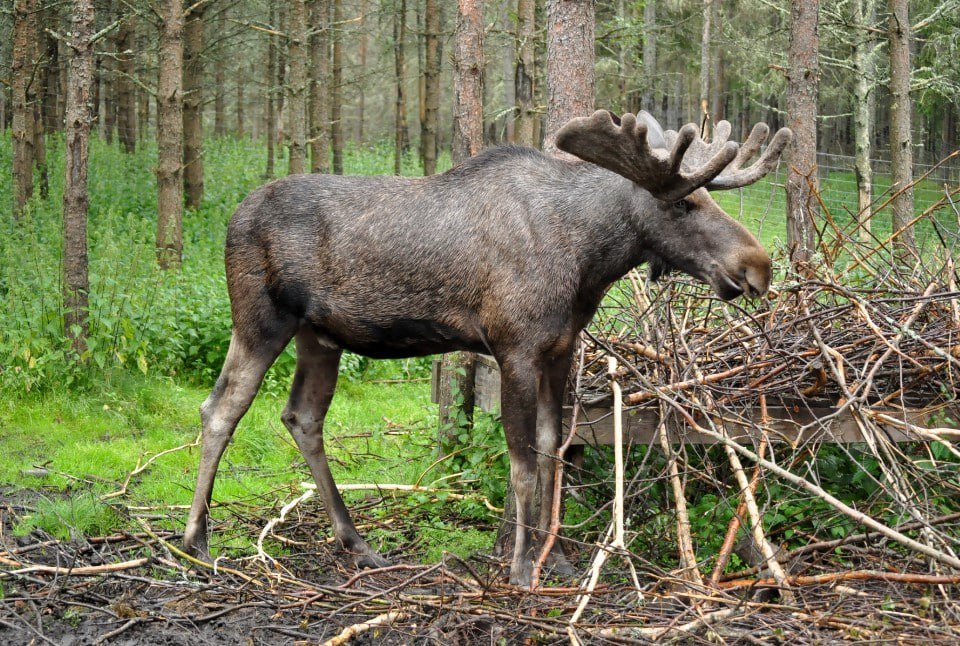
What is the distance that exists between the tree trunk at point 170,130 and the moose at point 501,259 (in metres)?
7.73

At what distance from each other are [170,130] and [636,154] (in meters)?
10.1

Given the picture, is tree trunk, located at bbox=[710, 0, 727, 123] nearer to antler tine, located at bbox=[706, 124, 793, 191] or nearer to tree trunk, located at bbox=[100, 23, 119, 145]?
tree trunk, located at bbox=[100, 23, 119, 145]

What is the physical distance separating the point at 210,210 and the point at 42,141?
134 inches

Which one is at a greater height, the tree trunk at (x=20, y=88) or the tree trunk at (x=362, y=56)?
the tree trunk at (x=362, y=56)

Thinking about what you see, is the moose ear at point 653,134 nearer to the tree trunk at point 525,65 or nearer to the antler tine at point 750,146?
the antler tine at point 750,146

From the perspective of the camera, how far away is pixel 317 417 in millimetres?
6414

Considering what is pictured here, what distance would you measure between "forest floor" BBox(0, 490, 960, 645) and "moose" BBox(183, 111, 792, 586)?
492mm

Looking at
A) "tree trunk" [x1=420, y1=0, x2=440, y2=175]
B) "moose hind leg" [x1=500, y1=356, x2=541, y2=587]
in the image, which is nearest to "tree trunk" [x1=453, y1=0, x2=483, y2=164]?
"moose hind leg" [x1=500, y1=356, x2=541, y2=587]

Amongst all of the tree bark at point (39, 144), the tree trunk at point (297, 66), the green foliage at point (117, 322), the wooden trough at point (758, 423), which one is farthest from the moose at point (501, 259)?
the tree bark at point (39, 144)

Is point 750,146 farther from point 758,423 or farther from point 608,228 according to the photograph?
point 758,423

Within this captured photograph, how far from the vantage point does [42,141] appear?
18781mm

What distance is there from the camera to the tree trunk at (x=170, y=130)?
520 inches

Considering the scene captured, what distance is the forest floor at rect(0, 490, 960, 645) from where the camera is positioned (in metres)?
4.52

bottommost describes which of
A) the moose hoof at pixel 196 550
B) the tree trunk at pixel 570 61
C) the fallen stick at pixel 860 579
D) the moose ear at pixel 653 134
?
the moose hoof at pixel 196 550
